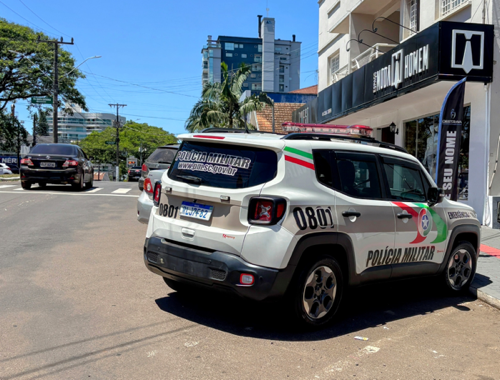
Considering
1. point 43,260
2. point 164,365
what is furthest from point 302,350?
point 43,260

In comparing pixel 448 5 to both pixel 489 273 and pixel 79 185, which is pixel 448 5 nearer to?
pixel 489 273

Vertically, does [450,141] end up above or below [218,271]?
above

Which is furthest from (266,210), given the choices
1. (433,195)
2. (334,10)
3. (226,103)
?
(226,103)

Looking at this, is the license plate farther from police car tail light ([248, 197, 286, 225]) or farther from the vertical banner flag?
the vertical banner flag

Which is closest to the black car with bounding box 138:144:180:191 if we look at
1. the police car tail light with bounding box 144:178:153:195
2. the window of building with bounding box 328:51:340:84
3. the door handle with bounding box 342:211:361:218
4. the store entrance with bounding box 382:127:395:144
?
the police car tail light with bounding box 144:178:153:195

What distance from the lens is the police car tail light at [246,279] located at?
426cm

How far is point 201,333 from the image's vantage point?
14.6 feet

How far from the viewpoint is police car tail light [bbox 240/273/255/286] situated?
426 centimetres

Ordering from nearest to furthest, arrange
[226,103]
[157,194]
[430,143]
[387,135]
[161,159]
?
[157,194] < [161,159] < [430,143] < [387,135] < [226,103]

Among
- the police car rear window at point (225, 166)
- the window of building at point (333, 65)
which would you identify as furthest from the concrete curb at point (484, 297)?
the window of building at point (333, 65)

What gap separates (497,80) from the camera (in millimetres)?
11195

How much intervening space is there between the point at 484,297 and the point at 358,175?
2573 millimetres

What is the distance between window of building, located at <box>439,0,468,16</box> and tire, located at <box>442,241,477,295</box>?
8.49m

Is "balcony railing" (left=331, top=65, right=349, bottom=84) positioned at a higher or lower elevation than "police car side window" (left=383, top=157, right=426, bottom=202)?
higher
